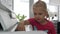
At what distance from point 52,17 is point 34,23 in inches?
89.7

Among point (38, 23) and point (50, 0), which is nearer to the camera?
point (38, 23)

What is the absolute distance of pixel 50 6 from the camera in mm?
3391

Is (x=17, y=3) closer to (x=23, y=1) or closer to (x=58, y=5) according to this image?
(x=23, y=1)

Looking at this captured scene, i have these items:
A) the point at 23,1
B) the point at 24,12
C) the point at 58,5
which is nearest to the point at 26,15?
the point at 24,12

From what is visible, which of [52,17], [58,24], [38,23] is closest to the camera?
[38,23]

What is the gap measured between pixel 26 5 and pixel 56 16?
0.85 metres

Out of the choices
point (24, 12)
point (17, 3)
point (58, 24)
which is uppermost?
point (17, 3)

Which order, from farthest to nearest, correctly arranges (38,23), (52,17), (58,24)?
(52,17), (58,24), (38,23)

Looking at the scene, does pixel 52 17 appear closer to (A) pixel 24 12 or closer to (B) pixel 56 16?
(B) pixel 56 16

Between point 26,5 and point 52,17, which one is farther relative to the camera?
point 26,5

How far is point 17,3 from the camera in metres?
3.37

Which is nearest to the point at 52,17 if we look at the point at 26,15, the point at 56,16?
the point at 56,16

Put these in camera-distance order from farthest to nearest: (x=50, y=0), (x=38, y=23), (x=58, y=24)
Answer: (x=50, y=0) → (x=58, y=24) → (x=38, y=23)

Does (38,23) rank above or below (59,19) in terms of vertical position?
above
